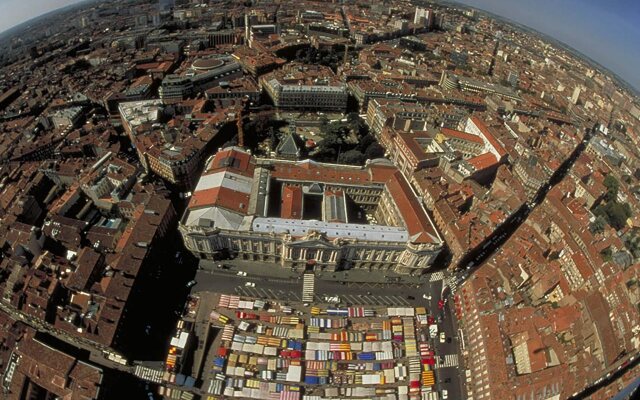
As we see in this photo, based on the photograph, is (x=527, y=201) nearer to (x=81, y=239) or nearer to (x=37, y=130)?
(x=81, y=239)

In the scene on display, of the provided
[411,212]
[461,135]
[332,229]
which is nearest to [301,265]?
[332,229]

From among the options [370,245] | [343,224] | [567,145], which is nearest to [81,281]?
[343,224]

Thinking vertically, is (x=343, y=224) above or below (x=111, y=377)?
above

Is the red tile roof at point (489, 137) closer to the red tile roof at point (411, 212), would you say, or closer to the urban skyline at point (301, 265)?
the urban skyline at point (301, 265)

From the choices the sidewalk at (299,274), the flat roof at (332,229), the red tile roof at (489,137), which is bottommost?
the sidewalk at (299,274)

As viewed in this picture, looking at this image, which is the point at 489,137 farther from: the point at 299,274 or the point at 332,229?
the point at 299,274

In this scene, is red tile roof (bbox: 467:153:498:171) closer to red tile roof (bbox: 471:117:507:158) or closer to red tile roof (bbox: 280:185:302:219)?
red tile roof (bbox: 471:117:507:158)

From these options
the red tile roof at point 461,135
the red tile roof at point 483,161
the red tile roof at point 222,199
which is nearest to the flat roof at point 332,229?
the red tile roof at point 222,199
